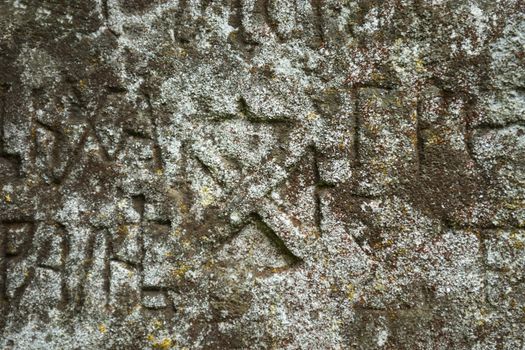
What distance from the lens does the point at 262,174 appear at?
227 cm

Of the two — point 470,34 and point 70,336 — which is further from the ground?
point 470,34

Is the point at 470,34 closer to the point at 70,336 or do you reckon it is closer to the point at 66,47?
the point at 66,47

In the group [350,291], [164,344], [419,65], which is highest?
[419,65]

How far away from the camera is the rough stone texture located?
2.20m

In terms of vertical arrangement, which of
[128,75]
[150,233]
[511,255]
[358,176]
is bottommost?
[511,255]

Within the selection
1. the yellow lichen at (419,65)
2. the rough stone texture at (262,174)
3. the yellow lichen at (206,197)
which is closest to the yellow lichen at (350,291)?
the rough stone texture at (262,174)

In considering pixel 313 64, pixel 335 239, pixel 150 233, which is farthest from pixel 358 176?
pixel 150 233

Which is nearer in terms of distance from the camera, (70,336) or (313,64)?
(70,336)

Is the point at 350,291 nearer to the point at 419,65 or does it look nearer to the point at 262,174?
the point at 262,174

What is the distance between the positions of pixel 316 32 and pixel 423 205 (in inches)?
30.9

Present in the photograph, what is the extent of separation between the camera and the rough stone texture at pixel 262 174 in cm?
220

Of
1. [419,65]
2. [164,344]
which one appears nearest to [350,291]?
[164,344]

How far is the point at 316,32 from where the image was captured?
2.32 m

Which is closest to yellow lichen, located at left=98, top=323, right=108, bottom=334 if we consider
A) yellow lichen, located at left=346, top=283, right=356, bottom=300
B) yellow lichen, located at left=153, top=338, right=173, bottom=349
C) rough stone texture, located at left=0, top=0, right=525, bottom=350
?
rough stone texture, located at left=0, top=0, right=525, bottom=350
